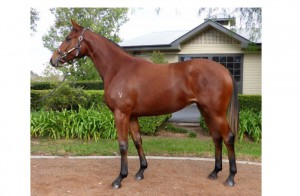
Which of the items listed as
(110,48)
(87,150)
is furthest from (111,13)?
(110,48)

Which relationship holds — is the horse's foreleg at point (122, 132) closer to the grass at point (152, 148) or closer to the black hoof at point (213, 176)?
the black hoof at point (213, 176)

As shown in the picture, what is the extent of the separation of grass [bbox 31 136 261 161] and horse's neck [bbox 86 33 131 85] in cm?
245

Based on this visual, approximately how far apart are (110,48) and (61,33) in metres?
7.45

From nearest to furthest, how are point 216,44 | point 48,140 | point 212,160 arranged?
point 212,160
point 48,140
point 216,44

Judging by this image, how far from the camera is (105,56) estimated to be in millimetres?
4203

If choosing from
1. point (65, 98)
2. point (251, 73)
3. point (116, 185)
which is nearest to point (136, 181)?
point (116, 185)

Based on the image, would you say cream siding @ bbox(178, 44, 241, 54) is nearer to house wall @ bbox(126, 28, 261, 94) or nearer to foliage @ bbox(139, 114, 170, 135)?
house wall @ bbox(126, 28, 261, 94)

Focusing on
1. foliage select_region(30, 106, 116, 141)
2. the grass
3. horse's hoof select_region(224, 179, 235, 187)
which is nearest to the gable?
the grass

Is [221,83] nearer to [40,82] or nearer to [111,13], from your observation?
[111,13]

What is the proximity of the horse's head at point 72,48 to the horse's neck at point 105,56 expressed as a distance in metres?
0.12

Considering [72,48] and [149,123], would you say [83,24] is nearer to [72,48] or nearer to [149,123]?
[149,123]

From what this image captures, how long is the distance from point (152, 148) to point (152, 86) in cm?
282

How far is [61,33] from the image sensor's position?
10.9 meters

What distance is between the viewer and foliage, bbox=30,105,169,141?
7.40 m
